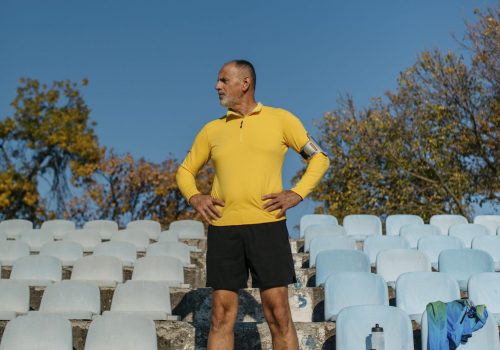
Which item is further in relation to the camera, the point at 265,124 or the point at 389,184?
the point at 389,184

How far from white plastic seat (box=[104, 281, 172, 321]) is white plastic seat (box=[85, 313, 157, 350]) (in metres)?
1.03

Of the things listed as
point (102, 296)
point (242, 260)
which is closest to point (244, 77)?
point (242, 260)

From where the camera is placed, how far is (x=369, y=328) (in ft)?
16.4

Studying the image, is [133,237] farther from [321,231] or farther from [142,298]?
[142,298]

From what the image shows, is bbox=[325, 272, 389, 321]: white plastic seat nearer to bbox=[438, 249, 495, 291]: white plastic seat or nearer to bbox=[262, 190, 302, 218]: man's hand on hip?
bbox=[438, 249, 495, 291]: white plastic seat

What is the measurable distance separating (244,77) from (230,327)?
4.25ft

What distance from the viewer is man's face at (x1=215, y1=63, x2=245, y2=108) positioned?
160 inches

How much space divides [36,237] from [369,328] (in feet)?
20.6

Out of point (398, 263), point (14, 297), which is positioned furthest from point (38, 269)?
point (398, 263)

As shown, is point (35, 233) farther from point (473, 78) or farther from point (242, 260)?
point (473, 78)

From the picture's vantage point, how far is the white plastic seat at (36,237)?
32.9ft

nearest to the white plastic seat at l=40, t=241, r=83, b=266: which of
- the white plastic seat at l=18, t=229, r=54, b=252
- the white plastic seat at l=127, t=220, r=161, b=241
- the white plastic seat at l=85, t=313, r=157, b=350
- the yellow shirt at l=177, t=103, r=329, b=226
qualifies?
the white plastic seat at l=18, t=229, r=54, b=252

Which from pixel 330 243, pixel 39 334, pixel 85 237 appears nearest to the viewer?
pixel 39 334

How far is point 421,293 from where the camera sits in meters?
6.07
